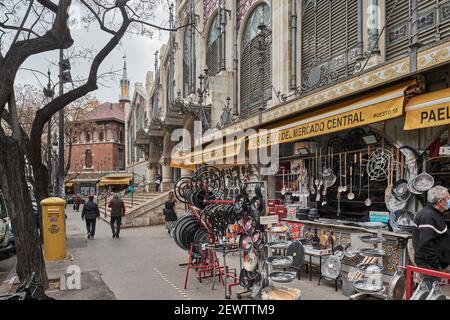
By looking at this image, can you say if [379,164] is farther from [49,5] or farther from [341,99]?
[49,5]

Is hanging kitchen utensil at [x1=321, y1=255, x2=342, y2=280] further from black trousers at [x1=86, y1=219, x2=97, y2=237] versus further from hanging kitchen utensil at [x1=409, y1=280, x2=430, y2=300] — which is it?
black trousers at [x1=86, y1=219, x2=97, y2=237]

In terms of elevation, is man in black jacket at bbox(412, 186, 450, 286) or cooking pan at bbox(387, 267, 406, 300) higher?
man in black jacket at bbox(412, 186, 450, 286)

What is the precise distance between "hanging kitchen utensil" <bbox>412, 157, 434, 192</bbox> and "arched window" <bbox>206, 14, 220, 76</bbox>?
12.4 m

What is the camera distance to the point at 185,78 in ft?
74.7

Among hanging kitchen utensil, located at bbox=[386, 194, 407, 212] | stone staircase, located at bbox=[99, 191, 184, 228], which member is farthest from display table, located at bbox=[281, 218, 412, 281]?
stone staircase, located at bbox=[99, 191, 184, 228]

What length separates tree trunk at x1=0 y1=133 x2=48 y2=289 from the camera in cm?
668

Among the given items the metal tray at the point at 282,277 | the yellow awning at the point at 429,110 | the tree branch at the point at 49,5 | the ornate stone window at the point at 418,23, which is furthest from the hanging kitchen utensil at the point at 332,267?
the tree branch at the point at 49,5

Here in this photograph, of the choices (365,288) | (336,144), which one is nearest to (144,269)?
(365,288)

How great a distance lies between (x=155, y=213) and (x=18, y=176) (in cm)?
1161

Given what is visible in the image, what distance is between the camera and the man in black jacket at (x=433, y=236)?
162 inches

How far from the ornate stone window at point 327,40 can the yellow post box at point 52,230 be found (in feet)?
25.8

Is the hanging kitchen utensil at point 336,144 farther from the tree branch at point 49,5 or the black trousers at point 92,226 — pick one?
the black trousers at point 92,226
